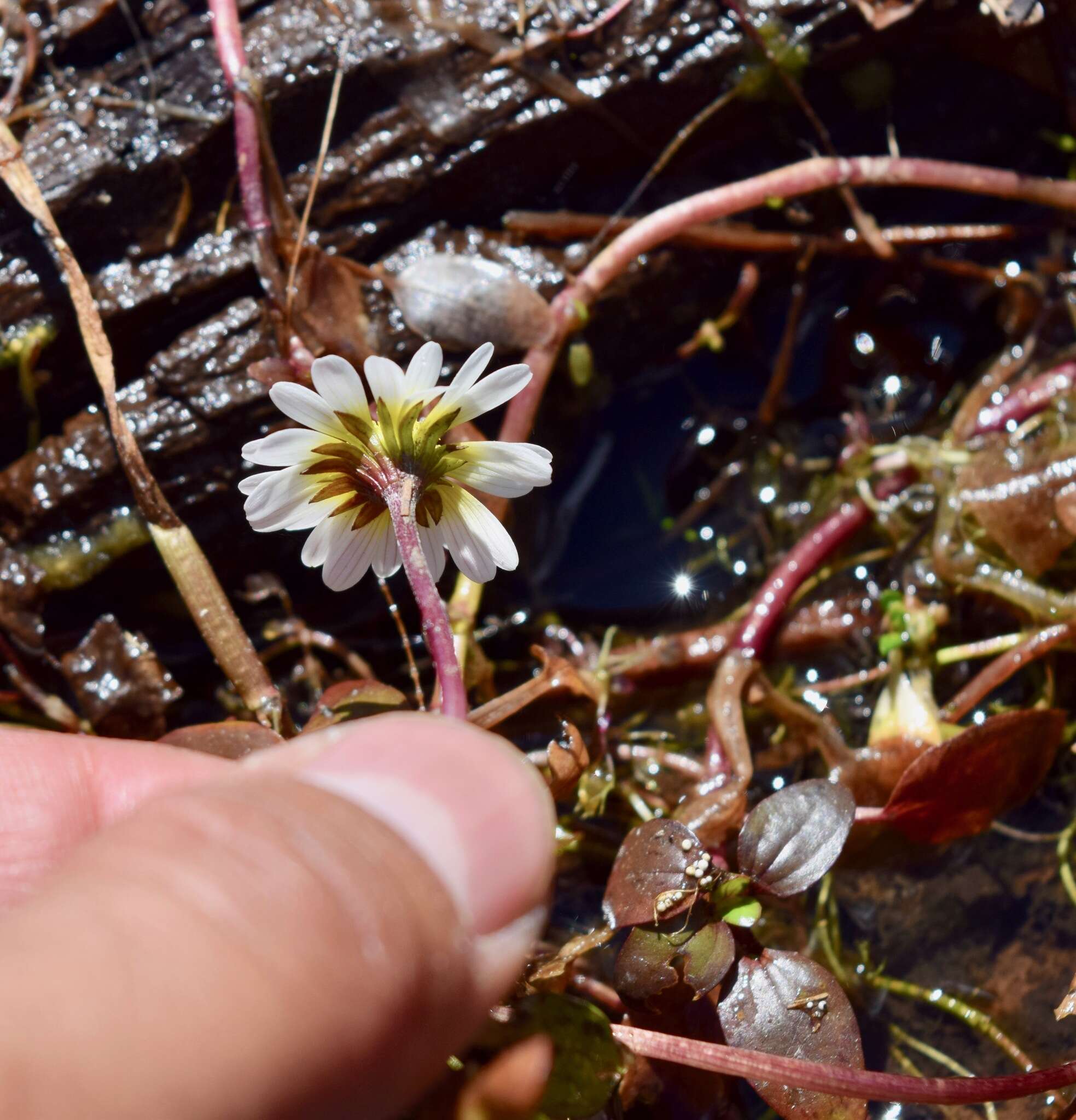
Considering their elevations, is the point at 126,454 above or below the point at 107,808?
above

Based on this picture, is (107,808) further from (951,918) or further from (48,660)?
(951,918)

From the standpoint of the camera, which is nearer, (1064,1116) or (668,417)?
(1064,1116)

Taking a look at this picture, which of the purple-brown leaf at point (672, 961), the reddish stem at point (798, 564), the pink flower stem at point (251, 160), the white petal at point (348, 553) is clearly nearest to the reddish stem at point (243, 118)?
the pink flower stem at point (251, 160)

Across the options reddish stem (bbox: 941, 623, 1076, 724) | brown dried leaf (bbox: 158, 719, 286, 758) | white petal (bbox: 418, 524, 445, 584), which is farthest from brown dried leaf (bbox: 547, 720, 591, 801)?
reddish stem (bbox: 941, 623, 1076, 724)

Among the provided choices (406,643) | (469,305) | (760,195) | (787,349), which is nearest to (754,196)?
(760,195)

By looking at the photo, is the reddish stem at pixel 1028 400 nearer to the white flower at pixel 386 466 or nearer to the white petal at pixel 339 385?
the white flower at pixel 386 466

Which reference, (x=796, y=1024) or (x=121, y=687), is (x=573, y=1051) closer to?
(x=796, y=1024)

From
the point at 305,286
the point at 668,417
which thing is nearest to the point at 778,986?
the point at 668,417

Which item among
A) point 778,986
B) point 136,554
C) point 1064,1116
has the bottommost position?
point 1064,1116
